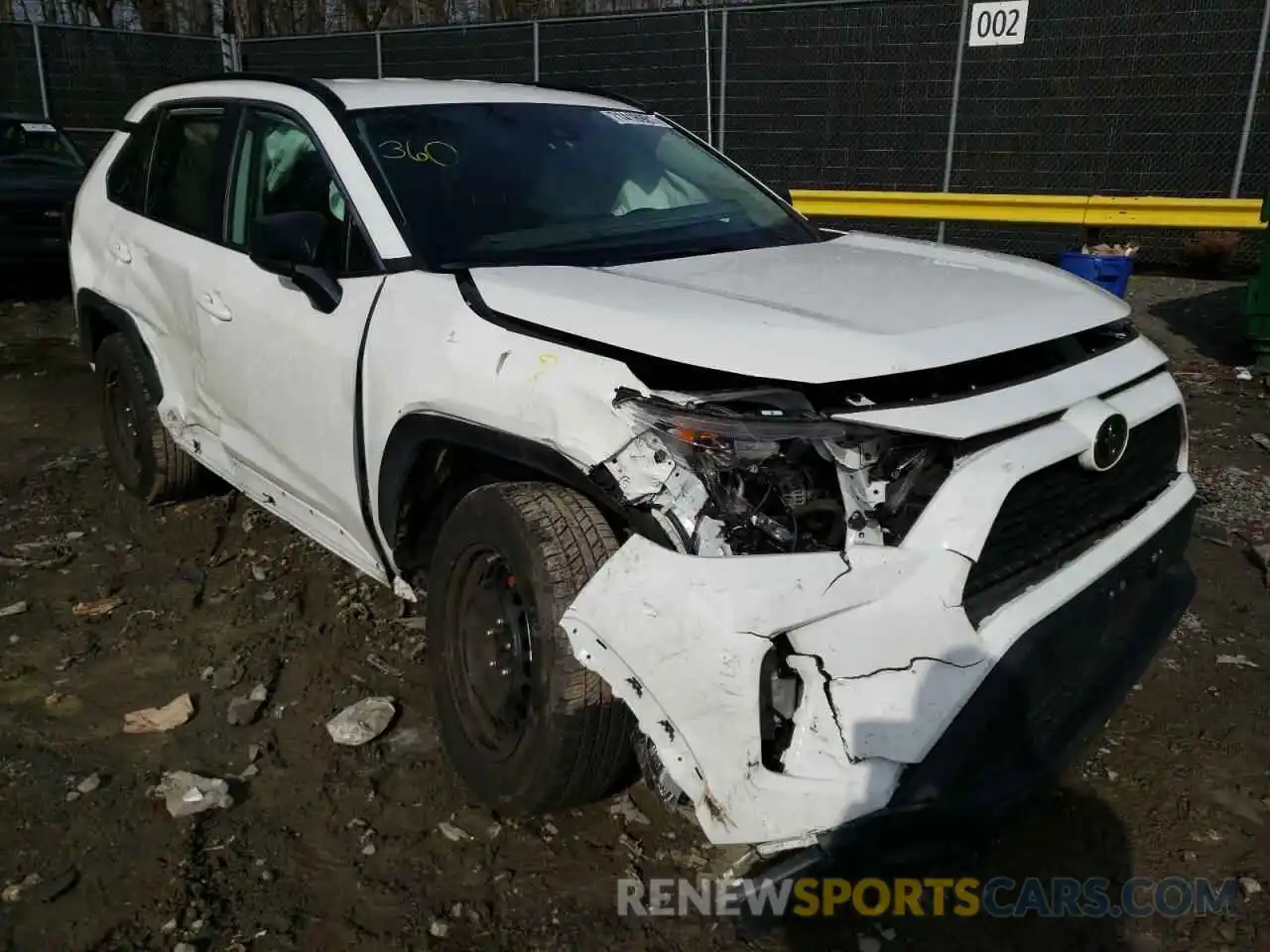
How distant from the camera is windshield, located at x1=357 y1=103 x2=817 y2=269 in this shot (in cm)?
312

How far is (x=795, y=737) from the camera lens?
206cm

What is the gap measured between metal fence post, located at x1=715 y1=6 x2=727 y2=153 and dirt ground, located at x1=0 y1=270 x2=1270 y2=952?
870 cm

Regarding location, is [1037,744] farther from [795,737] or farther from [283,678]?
[283,678]

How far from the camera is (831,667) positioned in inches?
80.0

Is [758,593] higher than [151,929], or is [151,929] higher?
[758,593]

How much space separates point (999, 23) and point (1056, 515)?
9441mm

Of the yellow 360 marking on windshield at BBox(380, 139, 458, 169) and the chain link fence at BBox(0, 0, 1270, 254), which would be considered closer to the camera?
the yellow 360 marking on windshield at BBox(380, 139, 458, 169)

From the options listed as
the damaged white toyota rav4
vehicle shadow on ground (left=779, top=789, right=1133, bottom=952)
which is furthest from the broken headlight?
vehicle shadow on ground (left=779, top=789, right=1133, bottom=952)

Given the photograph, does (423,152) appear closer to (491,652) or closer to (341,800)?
(491,652)

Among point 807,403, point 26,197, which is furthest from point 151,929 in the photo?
point 26,197

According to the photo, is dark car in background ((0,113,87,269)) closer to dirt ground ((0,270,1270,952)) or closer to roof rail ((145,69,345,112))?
roof rail ((145,69,345,112))

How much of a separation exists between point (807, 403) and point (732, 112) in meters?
10.6

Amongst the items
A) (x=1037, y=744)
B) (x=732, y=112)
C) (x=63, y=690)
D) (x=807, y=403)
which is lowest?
(x=63, y=690)

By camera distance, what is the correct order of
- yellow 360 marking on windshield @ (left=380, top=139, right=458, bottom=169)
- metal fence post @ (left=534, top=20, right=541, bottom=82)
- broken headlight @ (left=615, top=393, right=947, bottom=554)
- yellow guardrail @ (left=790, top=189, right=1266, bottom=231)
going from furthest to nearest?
metal fence post @ (left=534, top=20, right=541, bottom=82), yellow guardrail @ (left=790, top=189, right=1266, bottom=231), yellow 360 marking on windshield @ (left=380, top=139, right=458, bottom=169), broken headlight @ (left=615, top=393, right=947, bottom=554)
